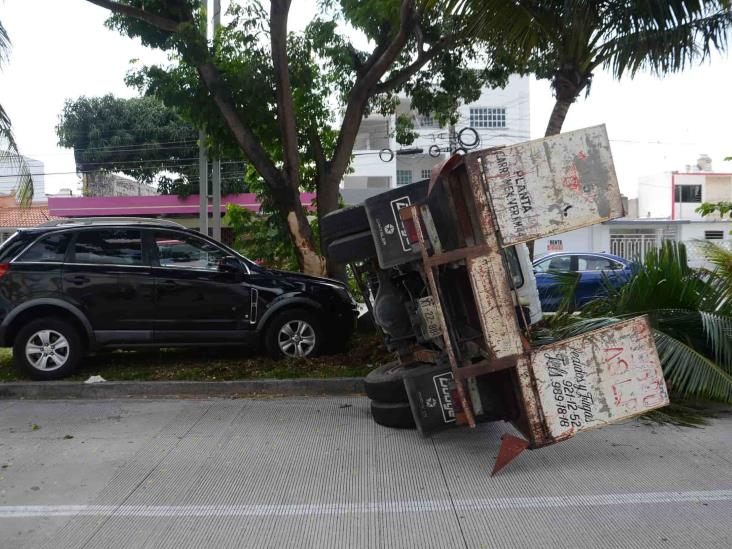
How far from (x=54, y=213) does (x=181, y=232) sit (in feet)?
80.5

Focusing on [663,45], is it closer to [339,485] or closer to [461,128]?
[339,485]

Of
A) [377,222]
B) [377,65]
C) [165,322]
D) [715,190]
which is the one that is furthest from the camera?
[715,190]

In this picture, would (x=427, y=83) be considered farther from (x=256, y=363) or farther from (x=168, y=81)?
(x=256, y=363)

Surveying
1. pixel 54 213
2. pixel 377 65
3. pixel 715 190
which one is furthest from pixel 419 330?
pixel 715 190

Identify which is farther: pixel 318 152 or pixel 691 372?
pixel 318 152

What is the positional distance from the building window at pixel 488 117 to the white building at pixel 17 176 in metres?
21.3

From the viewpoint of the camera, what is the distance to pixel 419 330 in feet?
19.1

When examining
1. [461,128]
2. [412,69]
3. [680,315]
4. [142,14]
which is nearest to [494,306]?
[680,315]

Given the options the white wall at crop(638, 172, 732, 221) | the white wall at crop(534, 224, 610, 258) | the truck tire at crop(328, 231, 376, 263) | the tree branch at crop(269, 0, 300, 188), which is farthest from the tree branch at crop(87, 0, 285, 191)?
the white wall at crop(638, 172, 732, 221)

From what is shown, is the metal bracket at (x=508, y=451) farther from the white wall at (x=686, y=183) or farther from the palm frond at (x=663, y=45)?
the white wall at (x=686, y=183)

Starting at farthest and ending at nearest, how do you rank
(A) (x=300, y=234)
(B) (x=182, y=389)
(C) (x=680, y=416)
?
(A) (x=300, y=234) < (B) (x=182, y=389) < (C) (x=680, y=416)

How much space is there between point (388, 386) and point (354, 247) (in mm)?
1352

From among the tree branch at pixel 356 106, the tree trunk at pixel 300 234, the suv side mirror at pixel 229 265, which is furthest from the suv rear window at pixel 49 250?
the tree branch at pixel 356 106

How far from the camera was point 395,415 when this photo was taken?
241 inches
